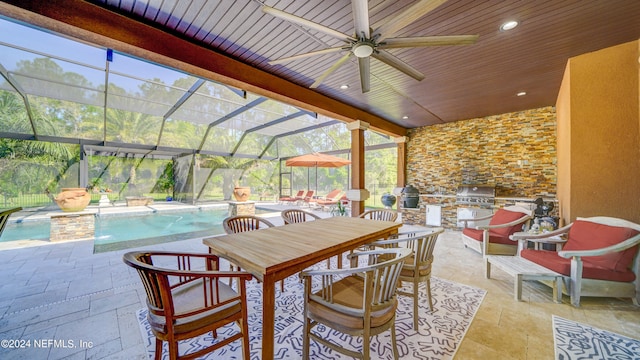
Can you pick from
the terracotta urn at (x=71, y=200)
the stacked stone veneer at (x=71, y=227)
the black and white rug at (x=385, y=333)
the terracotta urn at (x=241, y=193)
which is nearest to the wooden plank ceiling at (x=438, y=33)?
the black and white rug at (x=385, y=333)

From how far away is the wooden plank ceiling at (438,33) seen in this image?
2270mm

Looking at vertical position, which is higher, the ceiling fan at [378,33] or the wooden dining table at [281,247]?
the ceiling fan at [378,33]

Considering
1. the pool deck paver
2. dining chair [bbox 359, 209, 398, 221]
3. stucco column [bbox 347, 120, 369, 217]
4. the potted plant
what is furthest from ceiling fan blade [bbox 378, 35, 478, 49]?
the potted plant

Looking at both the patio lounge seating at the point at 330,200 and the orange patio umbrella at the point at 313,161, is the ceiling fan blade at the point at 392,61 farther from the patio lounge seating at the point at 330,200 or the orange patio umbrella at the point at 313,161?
the patio lounge seating at the point at 330,200

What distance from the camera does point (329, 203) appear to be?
905cm

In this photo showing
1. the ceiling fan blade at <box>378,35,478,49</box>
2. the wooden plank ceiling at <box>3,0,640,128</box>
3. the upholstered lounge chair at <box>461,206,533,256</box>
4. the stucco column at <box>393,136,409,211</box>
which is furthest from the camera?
the stucco column at <box>393,136,409,211</box>

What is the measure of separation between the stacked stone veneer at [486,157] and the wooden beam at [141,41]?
467 cm

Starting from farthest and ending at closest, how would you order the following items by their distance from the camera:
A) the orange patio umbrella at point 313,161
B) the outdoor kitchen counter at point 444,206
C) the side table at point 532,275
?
the orange patio umbrella at point 313,161 → the outdoor kitchen counter at point 444,206 → the side table at point 532,275

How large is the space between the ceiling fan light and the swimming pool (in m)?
4.99

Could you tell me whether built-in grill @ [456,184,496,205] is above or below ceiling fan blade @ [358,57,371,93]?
below

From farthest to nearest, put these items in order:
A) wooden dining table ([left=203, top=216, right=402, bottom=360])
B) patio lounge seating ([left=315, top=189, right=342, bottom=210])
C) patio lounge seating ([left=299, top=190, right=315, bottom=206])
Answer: patio lounge seating ([left=299, top=190, right=315, bottom=206])
patio lounge seating ([left=315, top=189, right=342, bottom=210])
wooden dining table ([left=203, top=216, right=402, bottom=360])

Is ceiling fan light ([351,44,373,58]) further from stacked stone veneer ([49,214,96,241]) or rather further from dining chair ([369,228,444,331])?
stacked stone veneer ([49,214,96,241])

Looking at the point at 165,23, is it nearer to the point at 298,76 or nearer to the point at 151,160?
the point at 298,76

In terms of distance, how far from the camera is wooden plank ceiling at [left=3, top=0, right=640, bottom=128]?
89.4 inches
